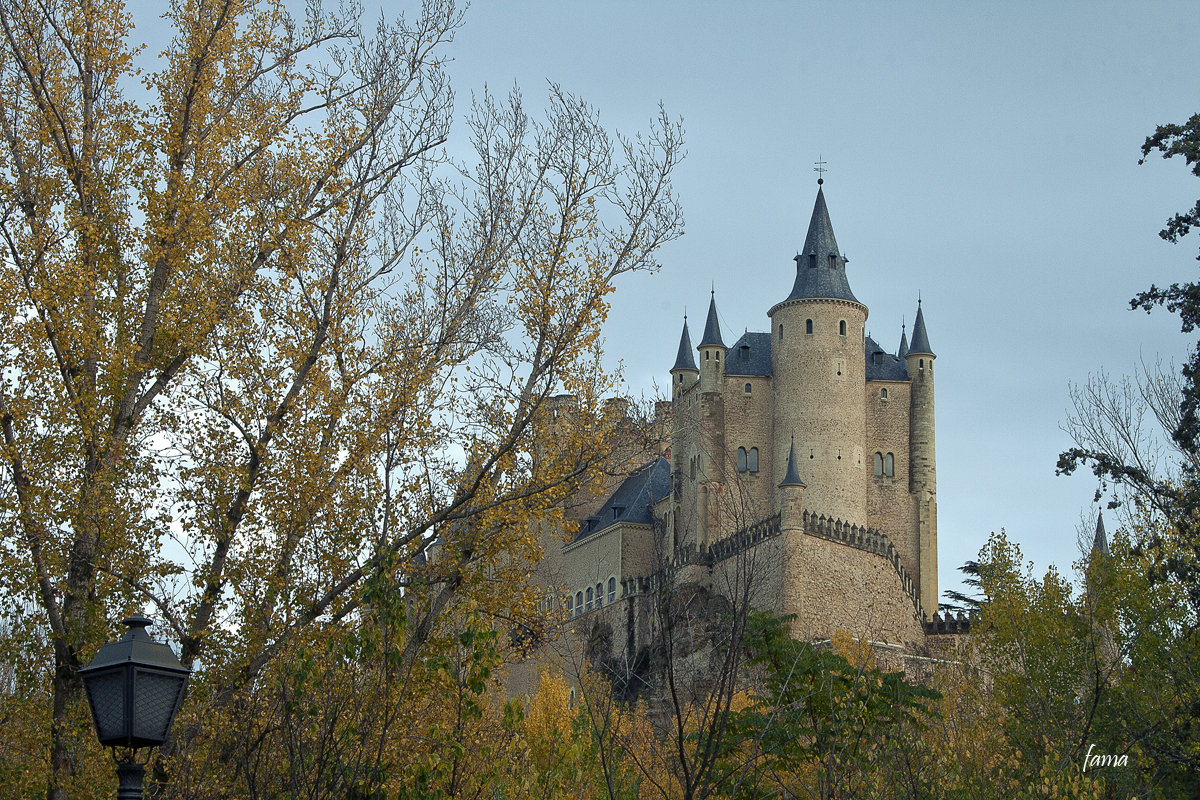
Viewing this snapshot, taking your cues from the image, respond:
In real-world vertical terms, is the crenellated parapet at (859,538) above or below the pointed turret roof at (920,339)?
below

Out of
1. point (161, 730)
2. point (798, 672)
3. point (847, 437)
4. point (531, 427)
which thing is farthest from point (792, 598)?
point (161, 730)

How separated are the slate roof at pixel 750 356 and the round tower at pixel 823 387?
61 cm

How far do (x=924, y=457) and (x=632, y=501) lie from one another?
483 inches

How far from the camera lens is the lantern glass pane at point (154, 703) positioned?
24.8 ft

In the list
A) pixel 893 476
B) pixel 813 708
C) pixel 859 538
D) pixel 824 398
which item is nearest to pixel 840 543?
pixel 859 538

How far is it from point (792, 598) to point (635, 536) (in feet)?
40.9

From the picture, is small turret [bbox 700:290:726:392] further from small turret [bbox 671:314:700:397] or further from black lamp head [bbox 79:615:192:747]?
black lamp head [bbox 79:615:192:747]

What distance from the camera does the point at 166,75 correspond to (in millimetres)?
14703

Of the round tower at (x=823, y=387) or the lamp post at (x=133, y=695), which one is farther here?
the round tower at (x=823, y=387)

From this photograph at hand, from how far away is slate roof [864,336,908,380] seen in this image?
5297 cm

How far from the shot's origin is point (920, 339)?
54.1 metres

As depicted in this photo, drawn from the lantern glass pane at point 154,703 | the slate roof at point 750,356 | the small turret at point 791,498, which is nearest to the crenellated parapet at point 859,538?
the small turret at point 791,498

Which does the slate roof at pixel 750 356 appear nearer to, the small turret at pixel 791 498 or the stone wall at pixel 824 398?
the stone wall at pixel 824 398

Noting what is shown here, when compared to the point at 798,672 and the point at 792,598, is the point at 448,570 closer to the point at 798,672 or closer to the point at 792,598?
the point at 798,672
